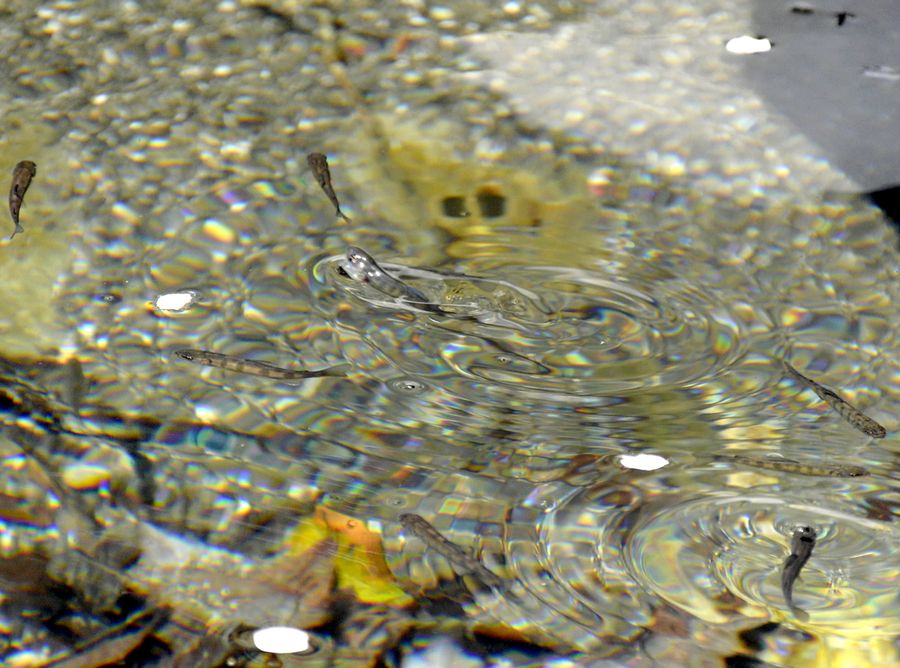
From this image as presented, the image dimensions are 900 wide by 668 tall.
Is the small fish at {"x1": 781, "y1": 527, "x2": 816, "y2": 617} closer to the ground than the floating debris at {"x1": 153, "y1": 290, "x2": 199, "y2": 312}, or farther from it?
closer to the ground

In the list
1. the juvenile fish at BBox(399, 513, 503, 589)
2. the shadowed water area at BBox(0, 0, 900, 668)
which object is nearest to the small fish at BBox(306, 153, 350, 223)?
the shadowed water area at BBox(0, 0, 900, 668)

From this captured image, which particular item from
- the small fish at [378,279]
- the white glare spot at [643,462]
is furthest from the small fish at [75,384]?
the white glare spot at [643,462]

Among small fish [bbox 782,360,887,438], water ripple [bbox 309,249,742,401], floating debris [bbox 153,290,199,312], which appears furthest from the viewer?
floating debris [bbox 153,290,199,312]

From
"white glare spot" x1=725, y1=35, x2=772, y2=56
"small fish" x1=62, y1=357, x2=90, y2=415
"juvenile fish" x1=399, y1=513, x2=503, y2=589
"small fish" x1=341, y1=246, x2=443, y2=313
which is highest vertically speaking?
"white glare spot" x1=725, y1=35, x2=772, y2=56

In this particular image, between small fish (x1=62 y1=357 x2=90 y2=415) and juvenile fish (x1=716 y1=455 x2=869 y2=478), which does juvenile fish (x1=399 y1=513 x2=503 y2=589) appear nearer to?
juvenile fish (x1=716 y1=455 x2=869 y2=478)

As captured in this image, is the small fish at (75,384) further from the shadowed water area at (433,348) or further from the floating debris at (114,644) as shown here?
the floating debris at (114,644)

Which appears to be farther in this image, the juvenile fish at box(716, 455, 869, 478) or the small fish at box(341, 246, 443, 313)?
the small fish at box(341, 246, 443, 313)

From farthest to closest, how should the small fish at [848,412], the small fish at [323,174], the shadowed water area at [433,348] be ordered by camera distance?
the small fish at [323,174] < the small fish at [848,412] < the shadowed water area at [433,348]
